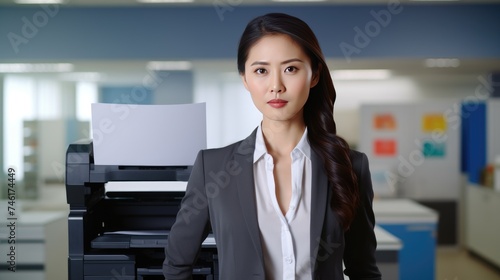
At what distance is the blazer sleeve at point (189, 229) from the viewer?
1.25 m

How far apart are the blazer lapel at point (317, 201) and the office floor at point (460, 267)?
189 inches

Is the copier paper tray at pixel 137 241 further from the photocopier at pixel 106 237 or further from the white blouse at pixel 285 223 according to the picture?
the white blouse at pixel 285 223

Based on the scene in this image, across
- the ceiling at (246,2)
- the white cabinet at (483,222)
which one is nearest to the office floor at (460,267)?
the white cabinet at (483,222)

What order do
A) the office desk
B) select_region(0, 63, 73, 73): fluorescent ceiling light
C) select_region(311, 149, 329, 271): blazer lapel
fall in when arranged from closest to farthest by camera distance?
select_region(311, 149, 329, 271): blazer lapel, the office desk, select_region(0, 63, 73, 73): fluorescent ceiling light

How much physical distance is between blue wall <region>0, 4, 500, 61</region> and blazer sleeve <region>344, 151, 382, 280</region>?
4.60 meters

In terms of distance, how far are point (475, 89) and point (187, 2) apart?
5.57m

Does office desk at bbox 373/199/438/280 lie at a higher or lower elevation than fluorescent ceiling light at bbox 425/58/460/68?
lower

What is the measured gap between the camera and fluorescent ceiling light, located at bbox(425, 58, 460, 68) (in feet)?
19.3

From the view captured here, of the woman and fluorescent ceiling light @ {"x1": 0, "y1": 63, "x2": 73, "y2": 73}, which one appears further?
fluorescent ceiling light @ {"x1": 0, "y1": 63, "x2": 73, "y2": 73}

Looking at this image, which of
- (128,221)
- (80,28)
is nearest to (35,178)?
(80,28)

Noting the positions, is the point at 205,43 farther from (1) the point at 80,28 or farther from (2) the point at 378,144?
(2) the point at 378,144

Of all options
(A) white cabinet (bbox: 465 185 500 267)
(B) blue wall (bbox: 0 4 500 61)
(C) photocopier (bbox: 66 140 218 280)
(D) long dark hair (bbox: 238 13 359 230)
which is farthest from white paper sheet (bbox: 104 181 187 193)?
(A) white cabinet (bbox: 465 185 500 267)

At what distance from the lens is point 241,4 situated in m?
5.70

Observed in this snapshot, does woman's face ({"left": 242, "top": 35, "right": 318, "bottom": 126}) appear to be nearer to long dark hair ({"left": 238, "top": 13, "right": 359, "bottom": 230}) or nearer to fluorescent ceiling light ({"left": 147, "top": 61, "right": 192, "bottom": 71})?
long dark hair ({"left": 238, "top": 13, "right": 359, "bottom": 230})
